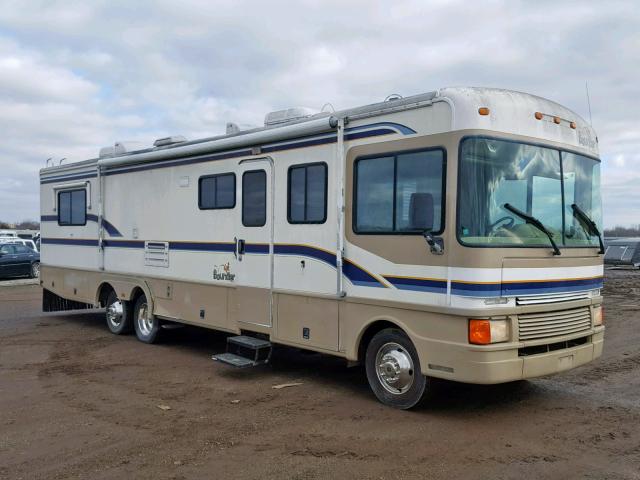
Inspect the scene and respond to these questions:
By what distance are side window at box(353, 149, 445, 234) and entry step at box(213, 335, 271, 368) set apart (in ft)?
6.83

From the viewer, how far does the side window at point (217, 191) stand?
8656 millimetres

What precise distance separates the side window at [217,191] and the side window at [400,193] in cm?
239

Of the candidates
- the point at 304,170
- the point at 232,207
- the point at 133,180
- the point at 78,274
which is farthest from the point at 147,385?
the point at 78,274

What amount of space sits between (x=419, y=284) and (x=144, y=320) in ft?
19.4

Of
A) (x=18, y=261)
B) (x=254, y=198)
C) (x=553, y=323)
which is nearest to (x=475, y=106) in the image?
(x=553, y=323)

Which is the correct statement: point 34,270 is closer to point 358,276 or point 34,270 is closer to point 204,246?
point 204,246

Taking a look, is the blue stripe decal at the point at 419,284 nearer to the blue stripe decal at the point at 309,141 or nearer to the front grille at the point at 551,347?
the front grille at the point at 551,347

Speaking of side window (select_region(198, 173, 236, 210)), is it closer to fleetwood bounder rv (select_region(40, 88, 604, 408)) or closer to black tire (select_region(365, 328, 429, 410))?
fleetwood bounder rv (select_region(40, 88, 604, 408))

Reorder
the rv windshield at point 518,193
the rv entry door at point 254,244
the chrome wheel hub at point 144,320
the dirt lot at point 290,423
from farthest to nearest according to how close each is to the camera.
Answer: the chrome wheel hub at point 144,320 < the rv entry door at point 254,244 < the rv windshield at point 518,193 < the dirt lot at point 290,423

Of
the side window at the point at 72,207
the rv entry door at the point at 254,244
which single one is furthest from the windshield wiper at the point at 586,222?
the side window at the point at 72,207

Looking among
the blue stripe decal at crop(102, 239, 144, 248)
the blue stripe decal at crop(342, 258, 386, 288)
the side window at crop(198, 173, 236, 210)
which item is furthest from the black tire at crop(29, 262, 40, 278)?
the blue stripe decal at crop(342, 258, 386, 288)

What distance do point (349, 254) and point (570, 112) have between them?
9.31 feet

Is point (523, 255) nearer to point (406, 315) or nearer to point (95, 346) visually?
point (406, 315)

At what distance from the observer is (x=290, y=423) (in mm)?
6078
